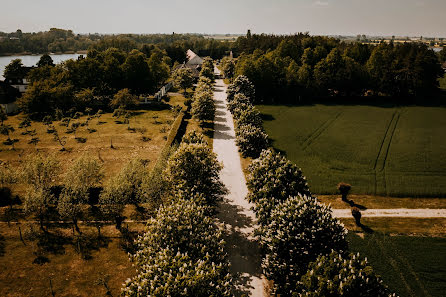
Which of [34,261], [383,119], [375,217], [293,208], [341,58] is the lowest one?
[34,261]

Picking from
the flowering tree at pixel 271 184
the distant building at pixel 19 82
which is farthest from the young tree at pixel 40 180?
the distant building at pixel 19 82

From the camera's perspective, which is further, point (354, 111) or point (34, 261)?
point (354, 111)

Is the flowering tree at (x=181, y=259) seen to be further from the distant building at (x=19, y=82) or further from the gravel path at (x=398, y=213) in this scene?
the distant building at (x=19, y=82)

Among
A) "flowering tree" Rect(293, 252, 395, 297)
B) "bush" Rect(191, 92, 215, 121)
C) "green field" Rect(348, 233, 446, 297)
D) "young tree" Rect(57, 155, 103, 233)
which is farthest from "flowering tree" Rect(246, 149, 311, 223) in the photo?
"bush" Rect(191, 92, 215, 121)

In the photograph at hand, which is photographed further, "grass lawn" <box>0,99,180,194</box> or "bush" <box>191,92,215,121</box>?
"bush" <box>191,92,215,121</box>

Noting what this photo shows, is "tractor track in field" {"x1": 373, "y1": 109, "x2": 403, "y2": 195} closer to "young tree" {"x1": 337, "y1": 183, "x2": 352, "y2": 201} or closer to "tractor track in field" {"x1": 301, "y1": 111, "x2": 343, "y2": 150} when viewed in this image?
"young tree" {"x1": 337, "y1": 183, "x2": 352, "y2": 201}

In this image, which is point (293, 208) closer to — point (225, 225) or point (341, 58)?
point (225, 225)

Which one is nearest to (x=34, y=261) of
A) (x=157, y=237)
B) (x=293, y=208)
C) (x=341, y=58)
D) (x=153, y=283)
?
(x=157, y=237)
